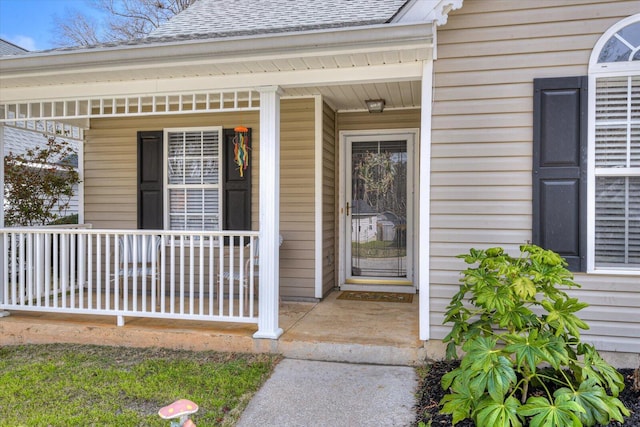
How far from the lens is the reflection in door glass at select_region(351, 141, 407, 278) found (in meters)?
5.96

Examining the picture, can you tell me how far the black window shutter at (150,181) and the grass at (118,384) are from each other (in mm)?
1969

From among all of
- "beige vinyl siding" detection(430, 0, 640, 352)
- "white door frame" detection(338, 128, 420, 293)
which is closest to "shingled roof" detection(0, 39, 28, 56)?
"white door frame" detection(338, 128, 420, 293)

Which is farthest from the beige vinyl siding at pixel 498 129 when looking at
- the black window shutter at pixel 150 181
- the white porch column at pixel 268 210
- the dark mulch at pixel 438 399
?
the black window shutter at pixel 150 181

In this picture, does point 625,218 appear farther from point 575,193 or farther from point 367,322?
point 367,322

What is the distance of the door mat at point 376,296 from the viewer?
217 inches

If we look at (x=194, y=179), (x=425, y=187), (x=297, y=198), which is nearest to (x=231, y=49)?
(x=425, y=187)

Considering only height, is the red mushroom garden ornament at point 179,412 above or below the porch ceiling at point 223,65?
below

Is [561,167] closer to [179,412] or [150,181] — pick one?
[179,412]

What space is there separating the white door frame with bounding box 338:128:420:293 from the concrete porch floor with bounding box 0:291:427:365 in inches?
34.0

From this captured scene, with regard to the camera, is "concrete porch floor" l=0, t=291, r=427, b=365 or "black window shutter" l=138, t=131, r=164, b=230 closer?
"concrete porch floor" l=0, t=291, r=427, b=365

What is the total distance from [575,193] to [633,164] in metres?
0.46

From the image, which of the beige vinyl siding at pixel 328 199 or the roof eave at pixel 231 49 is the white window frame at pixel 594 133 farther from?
the beige vinyl siding at pixel 328 199

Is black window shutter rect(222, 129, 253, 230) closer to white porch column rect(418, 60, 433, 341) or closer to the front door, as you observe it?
the front door

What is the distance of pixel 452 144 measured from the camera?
12.3 feet
